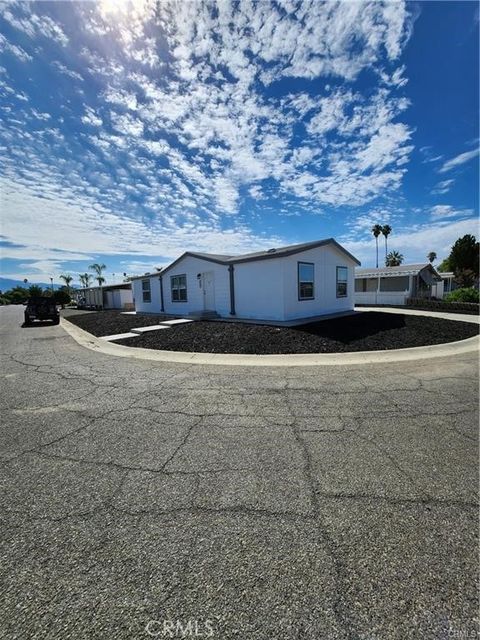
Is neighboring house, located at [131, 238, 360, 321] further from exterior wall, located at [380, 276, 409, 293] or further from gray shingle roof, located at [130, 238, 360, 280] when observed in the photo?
exterior wall, located at [380, 276, 409, 293]

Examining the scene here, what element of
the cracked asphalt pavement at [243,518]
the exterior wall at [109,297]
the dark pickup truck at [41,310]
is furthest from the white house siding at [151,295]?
the cracked asphalt pavement at [243,518]

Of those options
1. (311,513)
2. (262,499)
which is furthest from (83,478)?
(311,513)

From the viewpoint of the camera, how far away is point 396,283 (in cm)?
2797

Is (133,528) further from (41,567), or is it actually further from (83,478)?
(83,478)

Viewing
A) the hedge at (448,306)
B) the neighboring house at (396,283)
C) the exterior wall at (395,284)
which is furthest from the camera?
the exterior wall at (395,284)

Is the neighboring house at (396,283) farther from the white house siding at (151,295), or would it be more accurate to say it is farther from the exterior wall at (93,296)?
the exterior wall at (93,296)

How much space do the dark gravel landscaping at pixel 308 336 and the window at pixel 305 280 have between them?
1698 millimetres

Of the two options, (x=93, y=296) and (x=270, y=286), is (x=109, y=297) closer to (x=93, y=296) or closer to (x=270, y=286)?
(x=93, y=296)

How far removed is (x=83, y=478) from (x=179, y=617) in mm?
1720

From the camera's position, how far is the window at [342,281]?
16312mm

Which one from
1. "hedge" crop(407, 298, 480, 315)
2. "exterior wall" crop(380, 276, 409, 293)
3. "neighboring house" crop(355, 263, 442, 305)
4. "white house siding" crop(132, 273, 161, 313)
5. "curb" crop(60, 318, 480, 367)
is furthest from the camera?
"exterior wall" crop(380, 276, 409, 293)

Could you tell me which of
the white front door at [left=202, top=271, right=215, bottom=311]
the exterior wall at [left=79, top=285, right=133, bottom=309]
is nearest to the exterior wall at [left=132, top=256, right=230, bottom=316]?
the white front door at [left=202, top=271, right=215, bottom=311]
